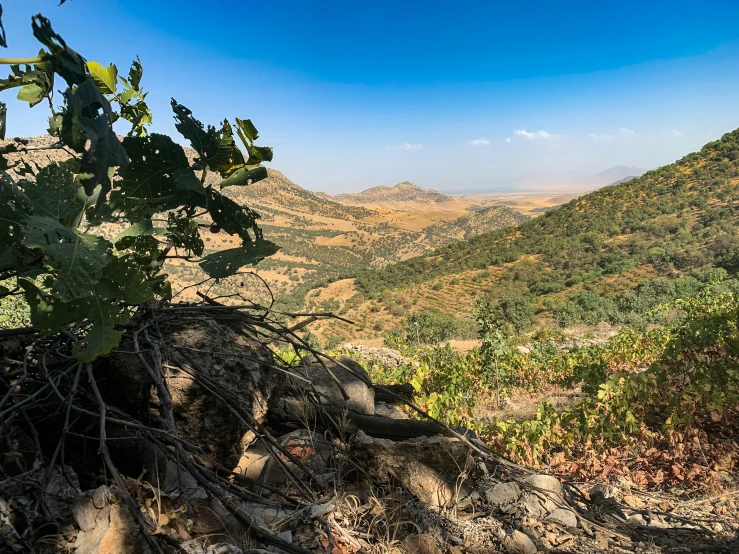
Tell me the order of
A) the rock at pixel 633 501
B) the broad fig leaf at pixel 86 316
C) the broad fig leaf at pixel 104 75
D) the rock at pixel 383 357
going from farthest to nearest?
the rock at pixel 383 357, the rock at pixel 633 501, the broad fig leaf at pixel 104 75, the broad fig leaf at pixel 86 316

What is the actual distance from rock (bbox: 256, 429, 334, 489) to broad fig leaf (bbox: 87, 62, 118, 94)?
1721mm

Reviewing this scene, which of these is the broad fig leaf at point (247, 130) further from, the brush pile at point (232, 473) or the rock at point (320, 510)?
the rock at point (320, 510)

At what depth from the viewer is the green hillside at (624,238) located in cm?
3488

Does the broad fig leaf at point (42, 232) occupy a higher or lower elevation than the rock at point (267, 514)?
higher

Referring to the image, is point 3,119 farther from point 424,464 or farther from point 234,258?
point 424,464

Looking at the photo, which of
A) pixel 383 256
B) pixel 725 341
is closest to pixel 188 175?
pixel 725 341

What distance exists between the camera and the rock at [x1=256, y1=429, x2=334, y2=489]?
2.01 meters

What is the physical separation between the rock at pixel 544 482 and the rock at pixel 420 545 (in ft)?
2.50

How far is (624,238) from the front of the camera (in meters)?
41.5

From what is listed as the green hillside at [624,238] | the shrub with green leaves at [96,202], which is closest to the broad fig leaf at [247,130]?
the shrub with green leaves at [96,202]

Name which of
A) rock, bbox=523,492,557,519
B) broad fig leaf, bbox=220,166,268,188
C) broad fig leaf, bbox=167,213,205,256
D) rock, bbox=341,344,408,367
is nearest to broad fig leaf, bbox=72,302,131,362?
broad fig leaf, bbox=167,213,205,256

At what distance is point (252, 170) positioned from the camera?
1.67m

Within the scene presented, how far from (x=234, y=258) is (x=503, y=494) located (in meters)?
1.73

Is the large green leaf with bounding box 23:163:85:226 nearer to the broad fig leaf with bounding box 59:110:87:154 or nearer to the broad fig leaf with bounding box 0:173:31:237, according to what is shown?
the broad fig leaf with bounding box 0:173:31:237
